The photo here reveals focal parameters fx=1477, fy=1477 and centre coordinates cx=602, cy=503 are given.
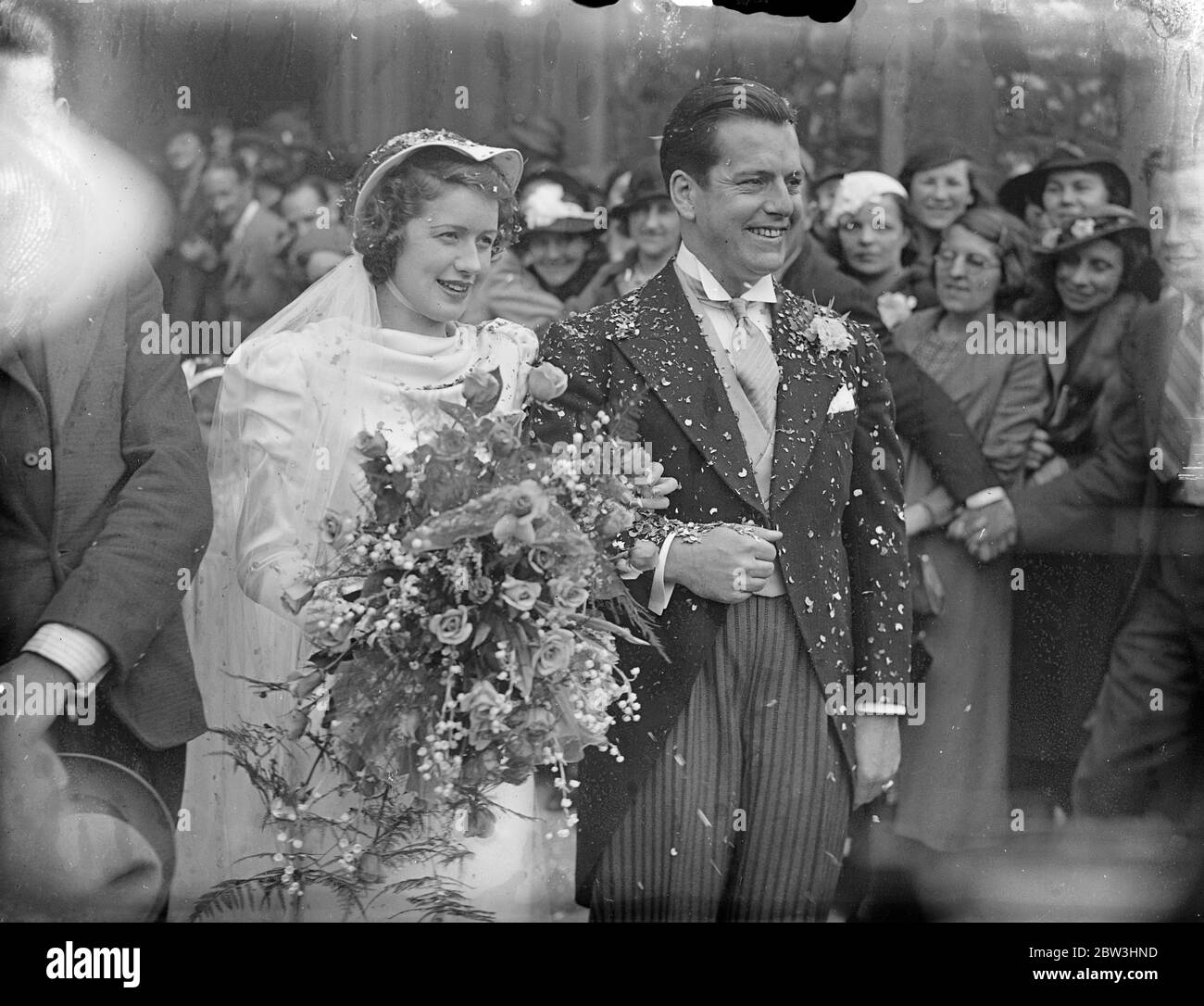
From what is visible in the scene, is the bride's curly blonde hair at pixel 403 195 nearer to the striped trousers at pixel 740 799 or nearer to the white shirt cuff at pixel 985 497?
the striped trousers at pixel 740 799

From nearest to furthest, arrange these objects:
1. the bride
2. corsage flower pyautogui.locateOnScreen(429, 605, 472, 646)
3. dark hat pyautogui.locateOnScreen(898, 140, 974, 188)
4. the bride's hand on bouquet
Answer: corsage flower pyautogui.locateOnScreen(429, 605, 472, 646), the bride's hand on bouquet, the bride, dark hat pyautogui.locateOnScreen(898, 140, 974, 188)

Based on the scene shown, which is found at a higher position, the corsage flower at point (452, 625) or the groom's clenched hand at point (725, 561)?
the groom's clenched hand at point (725, 561)

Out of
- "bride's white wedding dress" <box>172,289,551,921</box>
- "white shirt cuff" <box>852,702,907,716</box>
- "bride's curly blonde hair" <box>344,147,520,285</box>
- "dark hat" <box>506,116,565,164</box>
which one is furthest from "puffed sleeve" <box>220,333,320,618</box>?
"white shirt cuff" <box>852,702,907,716</box>

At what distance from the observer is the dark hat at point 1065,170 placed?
401 centimetres

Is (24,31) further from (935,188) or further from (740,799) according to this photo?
(740,799)

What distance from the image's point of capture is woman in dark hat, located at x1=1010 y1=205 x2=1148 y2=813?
4.02 metres

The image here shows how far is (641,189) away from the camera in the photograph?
13.0ft

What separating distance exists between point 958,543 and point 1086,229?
Result: 924 mm

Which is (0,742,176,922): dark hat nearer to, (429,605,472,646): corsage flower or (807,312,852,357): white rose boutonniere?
(429,605,472,646): corsage flower

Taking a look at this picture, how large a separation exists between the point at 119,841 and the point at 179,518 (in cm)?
87

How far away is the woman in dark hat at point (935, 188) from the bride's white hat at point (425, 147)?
1072mm

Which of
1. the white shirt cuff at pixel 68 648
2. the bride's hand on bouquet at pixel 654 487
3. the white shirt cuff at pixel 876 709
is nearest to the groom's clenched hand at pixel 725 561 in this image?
the bride's hand on bouquet at pixel 654 487

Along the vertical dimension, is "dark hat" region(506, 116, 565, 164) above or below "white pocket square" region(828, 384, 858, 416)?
above

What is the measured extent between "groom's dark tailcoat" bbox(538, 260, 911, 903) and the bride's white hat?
443mm
